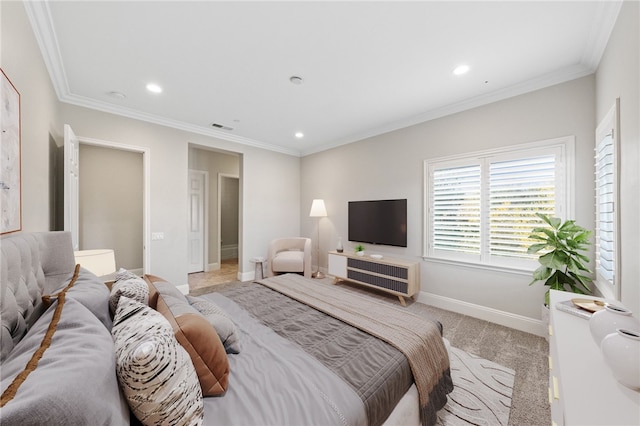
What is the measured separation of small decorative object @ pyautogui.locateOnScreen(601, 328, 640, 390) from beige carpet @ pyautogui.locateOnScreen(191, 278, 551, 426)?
114 cm

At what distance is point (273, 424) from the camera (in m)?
0.92

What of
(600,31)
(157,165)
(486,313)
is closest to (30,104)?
(157,165)

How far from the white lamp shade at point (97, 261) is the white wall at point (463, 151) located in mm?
3532

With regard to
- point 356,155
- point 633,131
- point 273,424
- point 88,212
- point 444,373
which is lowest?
point 444,373

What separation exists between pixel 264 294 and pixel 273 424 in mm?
1406

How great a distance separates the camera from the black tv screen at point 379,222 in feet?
12.7

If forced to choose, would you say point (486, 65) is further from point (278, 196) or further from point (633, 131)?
point (278, 196)

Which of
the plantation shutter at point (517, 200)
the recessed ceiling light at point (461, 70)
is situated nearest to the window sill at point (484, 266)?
the plantation shutter at point (517, 200)

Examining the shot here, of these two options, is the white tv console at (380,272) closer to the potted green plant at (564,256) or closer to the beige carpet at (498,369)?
the beige carpet at (498,369)

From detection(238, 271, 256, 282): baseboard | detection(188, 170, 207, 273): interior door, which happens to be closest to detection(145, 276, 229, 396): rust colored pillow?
detection(238, 271, 256, 282): baseboard

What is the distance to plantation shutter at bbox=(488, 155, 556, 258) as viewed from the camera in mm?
2688

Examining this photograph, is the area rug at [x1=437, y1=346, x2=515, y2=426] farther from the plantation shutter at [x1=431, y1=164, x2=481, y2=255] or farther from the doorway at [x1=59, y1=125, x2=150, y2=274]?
the doorway at [x1=59, y1=125, x2=150, y2=274]

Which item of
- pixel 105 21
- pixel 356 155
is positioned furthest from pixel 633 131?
pixel 105 21

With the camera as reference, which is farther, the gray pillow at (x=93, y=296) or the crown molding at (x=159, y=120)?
the crown molding at (x=159, y=120)
